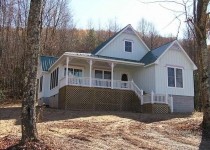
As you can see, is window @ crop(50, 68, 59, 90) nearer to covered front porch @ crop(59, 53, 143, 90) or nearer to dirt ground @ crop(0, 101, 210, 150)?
covered front porch @ crop(59, 53, 143, 90)

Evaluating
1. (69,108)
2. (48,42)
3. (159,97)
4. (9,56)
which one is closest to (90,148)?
(69,108)

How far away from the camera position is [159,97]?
25.5 meters

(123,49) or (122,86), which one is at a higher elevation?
(123,49)

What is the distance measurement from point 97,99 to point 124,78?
17.2 ft

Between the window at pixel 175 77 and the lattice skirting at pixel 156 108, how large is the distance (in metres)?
2.79

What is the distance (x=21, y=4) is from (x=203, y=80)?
32.5 m

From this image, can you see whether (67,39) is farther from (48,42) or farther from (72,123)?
(72,123)

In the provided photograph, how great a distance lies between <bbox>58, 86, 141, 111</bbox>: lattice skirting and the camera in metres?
24.5

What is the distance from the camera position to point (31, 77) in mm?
10203

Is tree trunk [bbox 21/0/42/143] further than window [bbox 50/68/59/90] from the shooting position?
No

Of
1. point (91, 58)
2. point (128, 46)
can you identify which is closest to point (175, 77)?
point (128, 46)

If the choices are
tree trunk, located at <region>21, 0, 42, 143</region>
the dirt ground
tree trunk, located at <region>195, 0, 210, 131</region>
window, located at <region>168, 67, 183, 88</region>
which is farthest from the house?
tree trunk, located at <region>21, 0, 42, 143</region>

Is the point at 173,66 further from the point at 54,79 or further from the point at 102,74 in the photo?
the point at 54,79

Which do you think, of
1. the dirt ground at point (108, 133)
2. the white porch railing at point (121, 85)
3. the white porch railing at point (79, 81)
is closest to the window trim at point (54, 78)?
the white porch railing at point (79, 81)
